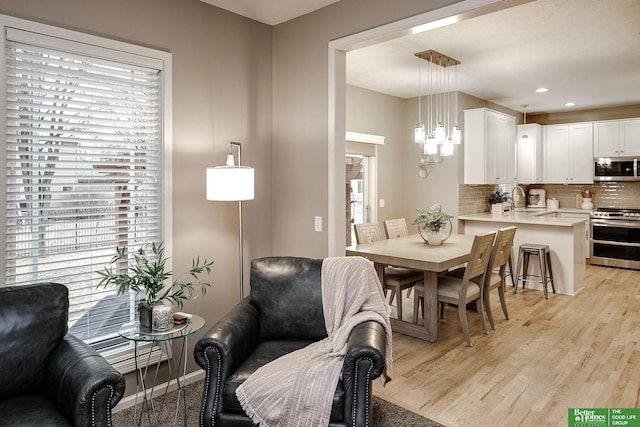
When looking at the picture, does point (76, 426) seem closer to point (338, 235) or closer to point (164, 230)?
point (164, 230)

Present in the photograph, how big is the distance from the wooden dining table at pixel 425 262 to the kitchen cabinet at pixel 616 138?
4659mm

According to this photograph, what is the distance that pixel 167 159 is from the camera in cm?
289

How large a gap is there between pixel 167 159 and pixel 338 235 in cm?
130

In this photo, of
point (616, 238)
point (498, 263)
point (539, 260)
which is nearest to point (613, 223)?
point (616, 238)

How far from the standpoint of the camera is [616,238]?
7039 millimetres

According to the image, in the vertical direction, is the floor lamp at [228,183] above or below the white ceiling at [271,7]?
below

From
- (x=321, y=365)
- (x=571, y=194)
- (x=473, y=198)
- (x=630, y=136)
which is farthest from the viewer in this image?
(x=571, y=194)

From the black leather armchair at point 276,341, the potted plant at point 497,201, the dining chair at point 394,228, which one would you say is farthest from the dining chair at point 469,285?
the potted plant at point 497,201

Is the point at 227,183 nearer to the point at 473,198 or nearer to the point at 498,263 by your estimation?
the point at 498,263

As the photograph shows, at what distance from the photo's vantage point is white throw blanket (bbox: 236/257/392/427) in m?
1.97

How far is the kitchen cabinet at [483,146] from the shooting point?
6.04 metres

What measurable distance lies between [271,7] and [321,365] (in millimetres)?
2483

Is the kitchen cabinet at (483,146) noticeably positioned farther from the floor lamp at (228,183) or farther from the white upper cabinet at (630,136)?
the floor lamp at (228,183)

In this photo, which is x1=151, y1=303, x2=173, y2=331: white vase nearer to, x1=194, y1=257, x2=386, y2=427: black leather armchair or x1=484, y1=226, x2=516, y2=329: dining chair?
x1=194, y1=257, x2=386, y2=427: black leather armchair
